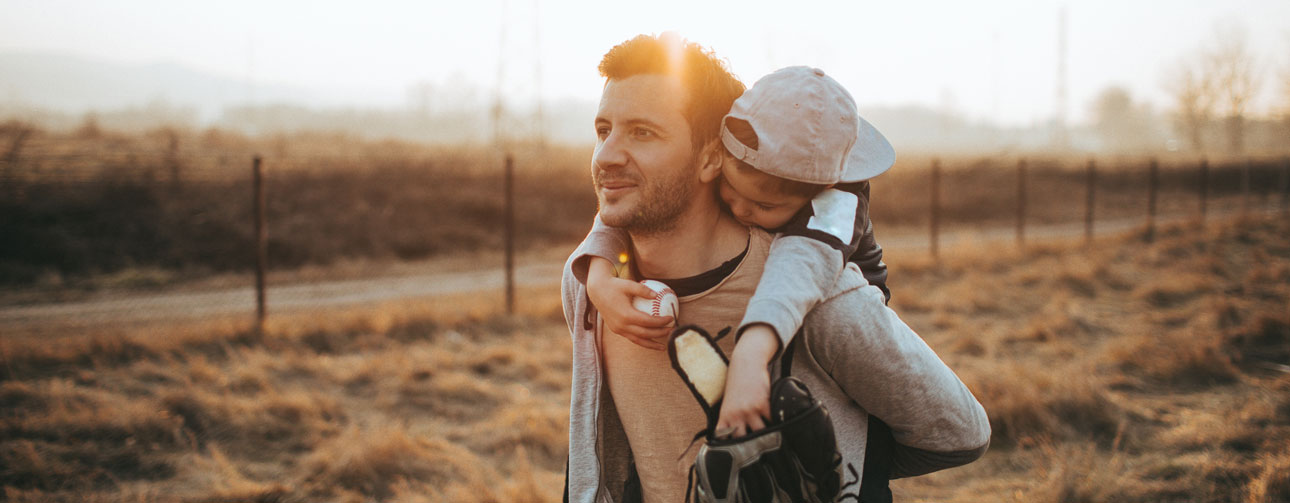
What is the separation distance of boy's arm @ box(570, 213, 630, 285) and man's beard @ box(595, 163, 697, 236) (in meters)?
0.09

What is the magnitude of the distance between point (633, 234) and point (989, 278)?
10182mm

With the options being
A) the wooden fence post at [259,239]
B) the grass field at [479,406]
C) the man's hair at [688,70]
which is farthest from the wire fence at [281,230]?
the man's hair at [688,70]

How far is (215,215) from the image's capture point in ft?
53.0

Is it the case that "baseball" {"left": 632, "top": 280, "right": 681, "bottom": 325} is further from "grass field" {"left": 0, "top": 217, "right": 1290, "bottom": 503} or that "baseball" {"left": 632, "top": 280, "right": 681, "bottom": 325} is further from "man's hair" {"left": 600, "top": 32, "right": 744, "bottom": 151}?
"grass field" {"left": 0, "top": 217, "right": 1290, "bottom": 503}

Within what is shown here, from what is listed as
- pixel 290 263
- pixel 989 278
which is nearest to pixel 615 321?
pixel 989 278

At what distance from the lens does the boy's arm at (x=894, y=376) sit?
168cm

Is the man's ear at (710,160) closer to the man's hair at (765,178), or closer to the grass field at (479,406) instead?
the man's hair at (765,178)

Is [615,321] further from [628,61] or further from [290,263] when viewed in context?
[290,263]

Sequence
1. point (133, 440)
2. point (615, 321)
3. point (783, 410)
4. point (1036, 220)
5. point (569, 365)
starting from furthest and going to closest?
point (1036, 220) < point (569, 365) < point (133, 440) < point (615, 321) < point (783, 410)

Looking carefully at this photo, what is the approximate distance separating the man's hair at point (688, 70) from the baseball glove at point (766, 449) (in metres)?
0.58

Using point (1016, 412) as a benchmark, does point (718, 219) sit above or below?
above

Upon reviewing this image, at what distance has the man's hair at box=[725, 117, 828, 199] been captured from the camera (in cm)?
175

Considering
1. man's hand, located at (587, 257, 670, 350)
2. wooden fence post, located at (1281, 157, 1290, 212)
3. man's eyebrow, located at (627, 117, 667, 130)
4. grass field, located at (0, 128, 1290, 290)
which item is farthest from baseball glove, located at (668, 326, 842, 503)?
wooden fence post, located at (1281, 157, 1290, 212)

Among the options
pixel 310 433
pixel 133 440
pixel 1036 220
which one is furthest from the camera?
pixel 1036 220
